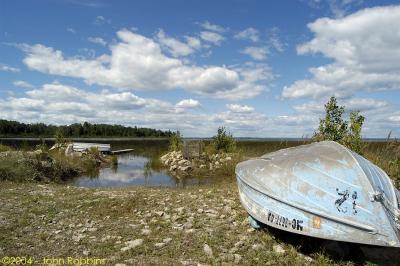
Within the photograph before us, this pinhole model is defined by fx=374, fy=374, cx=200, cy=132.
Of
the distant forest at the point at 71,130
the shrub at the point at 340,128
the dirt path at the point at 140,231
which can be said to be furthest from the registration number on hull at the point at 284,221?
the distant forest at the point at 71,130

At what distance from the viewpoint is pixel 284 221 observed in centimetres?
564

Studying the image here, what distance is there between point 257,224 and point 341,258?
4.85 ft

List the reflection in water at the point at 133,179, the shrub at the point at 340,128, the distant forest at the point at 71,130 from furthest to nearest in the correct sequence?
the distant forest at the point at 71,130, the reflection in water at the point at 133,179, the shrub at the point at 340,128

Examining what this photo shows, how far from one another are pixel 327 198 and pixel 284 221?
733 millimetres

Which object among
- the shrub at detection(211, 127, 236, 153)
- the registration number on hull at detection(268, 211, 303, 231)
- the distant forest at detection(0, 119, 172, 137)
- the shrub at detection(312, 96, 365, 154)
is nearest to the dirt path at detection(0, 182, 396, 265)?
the registration number on hull at detection(268, 211, 303, 231)

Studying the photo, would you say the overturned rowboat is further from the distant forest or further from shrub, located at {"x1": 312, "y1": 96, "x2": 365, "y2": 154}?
the distant forest

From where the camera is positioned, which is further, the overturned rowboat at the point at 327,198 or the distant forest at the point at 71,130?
the distant forest at the point at 71,130

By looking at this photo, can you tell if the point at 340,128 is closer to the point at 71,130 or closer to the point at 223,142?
the point at 223,142

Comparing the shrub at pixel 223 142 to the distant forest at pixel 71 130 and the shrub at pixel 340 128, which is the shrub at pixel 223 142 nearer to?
the shrub at pixel 340 128

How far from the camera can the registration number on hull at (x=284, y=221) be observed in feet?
17.9

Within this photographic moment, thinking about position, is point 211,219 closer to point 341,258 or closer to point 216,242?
point 216,242

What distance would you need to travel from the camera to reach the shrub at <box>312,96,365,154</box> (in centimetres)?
1083

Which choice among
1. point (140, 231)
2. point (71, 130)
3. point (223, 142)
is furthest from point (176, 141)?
point (71, 130)

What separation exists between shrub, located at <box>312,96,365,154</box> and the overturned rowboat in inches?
185
